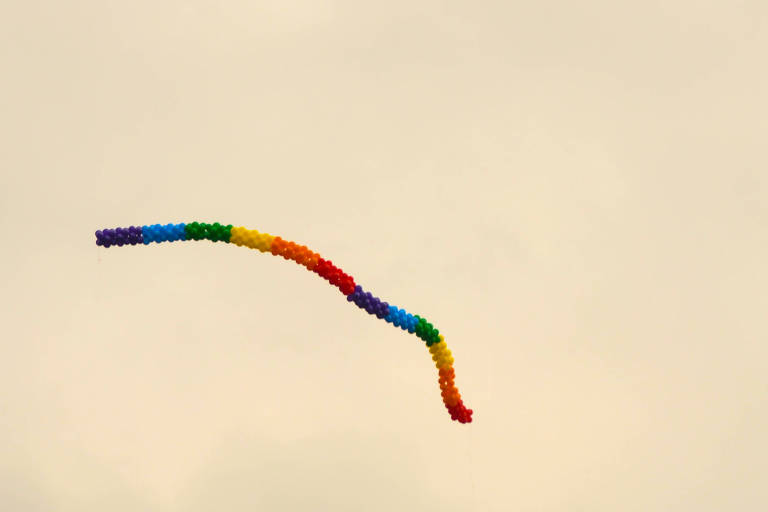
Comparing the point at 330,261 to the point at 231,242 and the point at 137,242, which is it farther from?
the point at 137,242

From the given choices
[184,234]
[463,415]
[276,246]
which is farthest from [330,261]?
[463,415]

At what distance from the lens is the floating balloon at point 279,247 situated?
18.2 m

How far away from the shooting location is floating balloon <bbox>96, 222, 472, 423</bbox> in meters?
18.2

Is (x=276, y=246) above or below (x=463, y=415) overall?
above

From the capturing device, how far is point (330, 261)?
18734mm

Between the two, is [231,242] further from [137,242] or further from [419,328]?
[419,328]

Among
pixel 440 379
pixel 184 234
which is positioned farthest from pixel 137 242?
pixel 440 379

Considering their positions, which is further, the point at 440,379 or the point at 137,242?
the point at 440,379

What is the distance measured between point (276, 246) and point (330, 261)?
3.27ft

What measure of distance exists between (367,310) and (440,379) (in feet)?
6.84

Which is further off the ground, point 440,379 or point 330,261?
point 330,261

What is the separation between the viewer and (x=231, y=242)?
18484 millimetres

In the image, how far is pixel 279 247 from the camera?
18.5 meters

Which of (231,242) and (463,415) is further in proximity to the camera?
(463,415)
